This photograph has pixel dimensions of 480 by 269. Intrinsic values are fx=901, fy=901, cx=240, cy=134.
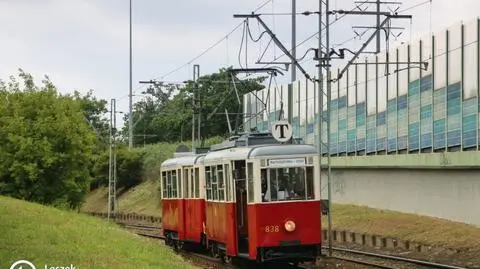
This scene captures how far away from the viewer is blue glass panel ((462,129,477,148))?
101 feet

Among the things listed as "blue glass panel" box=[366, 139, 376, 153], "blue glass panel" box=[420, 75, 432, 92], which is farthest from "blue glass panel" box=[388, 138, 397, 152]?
"blue glass panel" box=[420, 75, 432, 92]

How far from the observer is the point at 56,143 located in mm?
43562

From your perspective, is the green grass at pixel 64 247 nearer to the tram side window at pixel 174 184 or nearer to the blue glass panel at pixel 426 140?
the tram side window at pixel 174 184

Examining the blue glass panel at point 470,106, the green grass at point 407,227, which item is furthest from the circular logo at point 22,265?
the blue glass panel at point 470,106

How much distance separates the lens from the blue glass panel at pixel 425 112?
114 feet

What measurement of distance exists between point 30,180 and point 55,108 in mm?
3716

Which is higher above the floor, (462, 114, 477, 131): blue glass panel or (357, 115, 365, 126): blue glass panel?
(357, 115, 365, 126): blue glass panel

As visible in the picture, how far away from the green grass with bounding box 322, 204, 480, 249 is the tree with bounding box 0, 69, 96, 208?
12.7 m

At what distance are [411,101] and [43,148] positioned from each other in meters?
17.4

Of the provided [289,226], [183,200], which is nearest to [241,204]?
[289,226]

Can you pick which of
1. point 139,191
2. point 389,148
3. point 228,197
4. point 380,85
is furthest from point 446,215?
point 139,191

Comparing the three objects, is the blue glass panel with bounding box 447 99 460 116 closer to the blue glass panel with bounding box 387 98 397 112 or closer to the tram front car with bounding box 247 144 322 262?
the blue glass panel with bounding box 387 98 397 112

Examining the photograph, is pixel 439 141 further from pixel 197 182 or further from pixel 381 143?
pixel 197 182

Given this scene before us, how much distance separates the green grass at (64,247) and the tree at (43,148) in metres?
21.5
